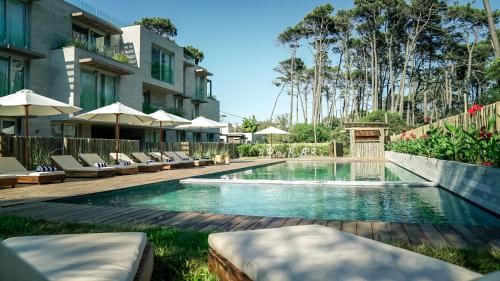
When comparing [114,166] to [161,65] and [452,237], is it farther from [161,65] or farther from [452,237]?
[161,65]

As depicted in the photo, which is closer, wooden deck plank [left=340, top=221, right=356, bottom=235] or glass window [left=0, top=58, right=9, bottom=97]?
wooden deck plank [left=340, top=221, right=356, bottom=235]

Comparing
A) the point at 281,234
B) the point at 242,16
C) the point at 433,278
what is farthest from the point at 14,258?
the point at 242,16

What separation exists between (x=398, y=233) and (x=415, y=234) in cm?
15

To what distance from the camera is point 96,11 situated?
19312 millimetres

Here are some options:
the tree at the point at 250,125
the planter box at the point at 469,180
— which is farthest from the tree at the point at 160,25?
the planter box at the point at 469,180

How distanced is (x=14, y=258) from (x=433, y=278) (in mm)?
2002

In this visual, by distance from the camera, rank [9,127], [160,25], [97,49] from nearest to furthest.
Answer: [9,127], [97,49], [160,25]

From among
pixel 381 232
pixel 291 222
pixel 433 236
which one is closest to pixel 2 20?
pixel 291 222

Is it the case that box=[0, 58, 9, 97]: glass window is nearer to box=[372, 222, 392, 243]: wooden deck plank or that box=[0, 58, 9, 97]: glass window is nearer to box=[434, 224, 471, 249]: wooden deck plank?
box=[372, 222, 392, 243]: wooden deck plank

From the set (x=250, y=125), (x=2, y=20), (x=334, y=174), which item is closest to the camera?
(x=334, y=174)

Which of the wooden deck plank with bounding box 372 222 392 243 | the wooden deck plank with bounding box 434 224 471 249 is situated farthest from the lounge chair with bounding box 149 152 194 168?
the wooden deck plank with bounding box 434 224 471 249

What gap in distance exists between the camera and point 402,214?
5.96 m

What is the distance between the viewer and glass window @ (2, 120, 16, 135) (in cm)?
1458

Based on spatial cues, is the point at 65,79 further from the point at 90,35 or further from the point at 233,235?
the point at 233,235
